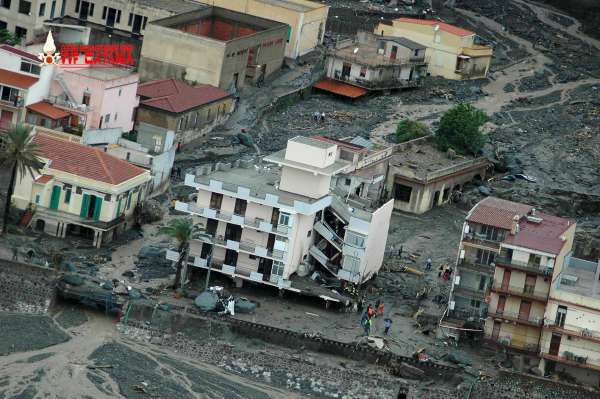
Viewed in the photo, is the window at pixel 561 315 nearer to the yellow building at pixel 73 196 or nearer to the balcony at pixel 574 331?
the balcony at pixel 574 331

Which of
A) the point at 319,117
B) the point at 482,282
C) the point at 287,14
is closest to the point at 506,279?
the point at 482,282

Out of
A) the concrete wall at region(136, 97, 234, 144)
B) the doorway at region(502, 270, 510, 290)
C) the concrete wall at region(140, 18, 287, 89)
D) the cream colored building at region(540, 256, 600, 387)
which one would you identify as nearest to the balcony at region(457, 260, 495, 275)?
the doorway at region(502, 270, 510, 290)

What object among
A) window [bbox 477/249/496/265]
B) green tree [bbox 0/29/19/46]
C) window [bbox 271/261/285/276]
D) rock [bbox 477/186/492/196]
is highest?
green tree [bbox 0/29/19/46]

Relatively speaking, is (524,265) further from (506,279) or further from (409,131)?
(409,131)

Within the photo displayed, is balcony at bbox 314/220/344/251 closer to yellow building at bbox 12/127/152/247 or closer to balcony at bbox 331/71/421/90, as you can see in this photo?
yellow building at bbox 12/127/152/247

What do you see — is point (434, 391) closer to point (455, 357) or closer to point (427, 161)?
point (455, 357)

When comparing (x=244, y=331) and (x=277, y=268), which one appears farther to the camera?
(x=277, y=268)
